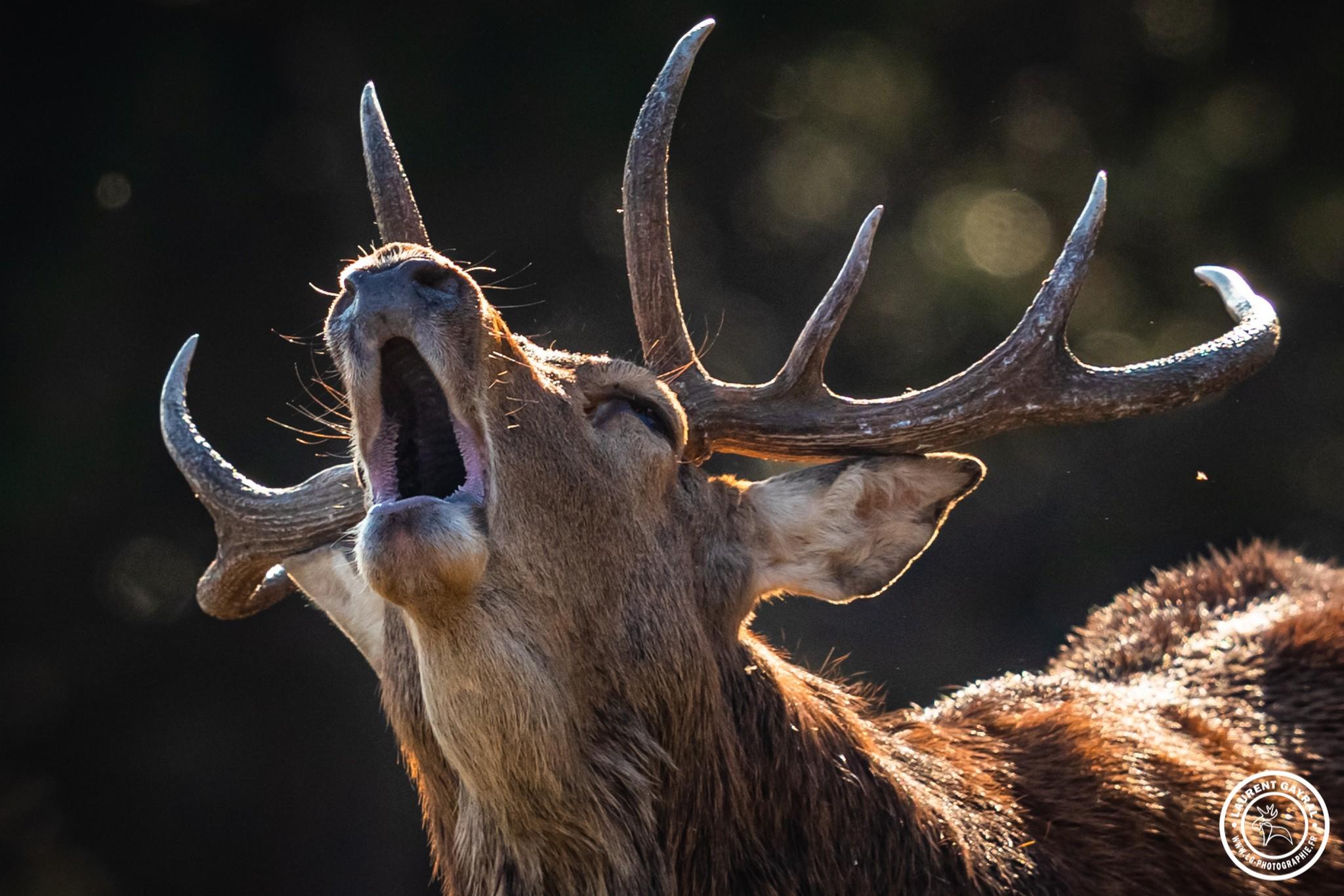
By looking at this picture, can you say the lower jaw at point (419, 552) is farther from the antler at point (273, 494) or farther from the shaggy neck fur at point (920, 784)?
the antler at point (273, 494)

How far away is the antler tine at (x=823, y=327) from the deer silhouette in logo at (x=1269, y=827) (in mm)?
1614

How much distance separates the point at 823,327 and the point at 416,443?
115cm

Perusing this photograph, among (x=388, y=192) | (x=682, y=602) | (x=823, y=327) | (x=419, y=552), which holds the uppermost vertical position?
(x=388, y=192)

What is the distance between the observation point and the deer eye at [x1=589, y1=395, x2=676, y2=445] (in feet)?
10.0

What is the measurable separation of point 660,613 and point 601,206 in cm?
513

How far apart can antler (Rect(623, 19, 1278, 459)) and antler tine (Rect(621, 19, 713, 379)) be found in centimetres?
1

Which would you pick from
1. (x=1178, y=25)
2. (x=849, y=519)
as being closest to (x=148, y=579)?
(x=849, y=519)

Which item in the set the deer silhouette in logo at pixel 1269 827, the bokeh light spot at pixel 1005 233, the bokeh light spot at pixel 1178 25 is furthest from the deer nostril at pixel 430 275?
the bokeh light spot at pixel 1178 25

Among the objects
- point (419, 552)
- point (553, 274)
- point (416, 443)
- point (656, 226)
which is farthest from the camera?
point (553, 274)

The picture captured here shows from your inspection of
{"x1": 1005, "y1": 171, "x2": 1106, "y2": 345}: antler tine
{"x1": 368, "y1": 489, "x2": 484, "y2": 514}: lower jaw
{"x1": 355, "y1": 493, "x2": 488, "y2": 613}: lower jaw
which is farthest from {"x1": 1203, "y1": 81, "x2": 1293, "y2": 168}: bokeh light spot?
{"x1": 355, "y1": 493, "x2": 488, "y2": 613}: lower jaw

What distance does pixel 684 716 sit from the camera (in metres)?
2.92

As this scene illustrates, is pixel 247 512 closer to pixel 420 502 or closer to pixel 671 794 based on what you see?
pixel 420 502

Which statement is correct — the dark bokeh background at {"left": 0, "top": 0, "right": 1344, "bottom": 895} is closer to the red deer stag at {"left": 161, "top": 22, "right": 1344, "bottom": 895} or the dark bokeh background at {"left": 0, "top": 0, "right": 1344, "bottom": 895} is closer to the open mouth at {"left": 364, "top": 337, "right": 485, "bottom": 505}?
the red deer stag at {"left": 161, "top": 22, "right": 1344, "bottom": 895}

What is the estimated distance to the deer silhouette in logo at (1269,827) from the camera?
11.2ft
